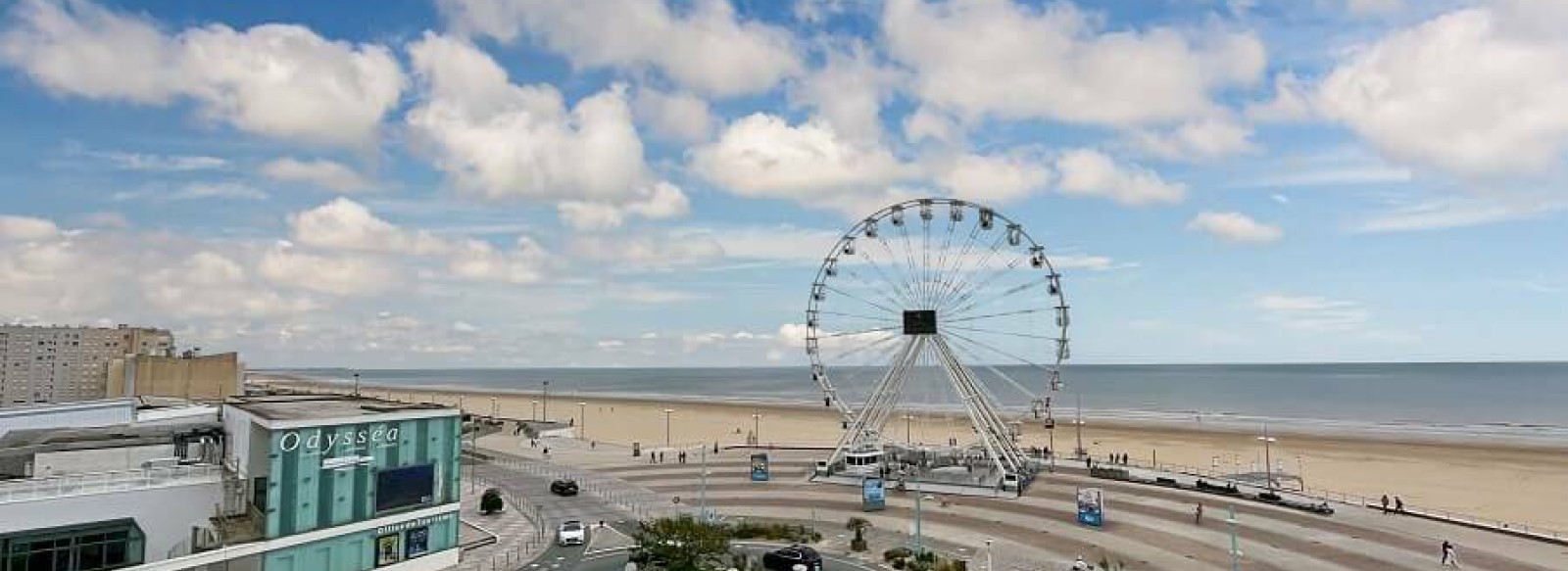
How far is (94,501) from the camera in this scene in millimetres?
27953

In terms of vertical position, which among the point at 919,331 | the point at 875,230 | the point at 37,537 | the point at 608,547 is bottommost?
the point at 608,547

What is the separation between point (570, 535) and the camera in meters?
41.2

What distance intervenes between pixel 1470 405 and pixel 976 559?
15114 cm

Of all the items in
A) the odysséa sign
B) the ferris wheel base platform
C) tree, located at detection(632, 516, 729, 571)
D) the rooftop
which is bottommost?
the ferris wheel base platform

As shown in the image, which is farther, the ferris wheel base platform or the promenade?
the ferris wheel base platform

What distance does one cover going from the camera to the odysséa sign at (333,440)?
30.5 meters

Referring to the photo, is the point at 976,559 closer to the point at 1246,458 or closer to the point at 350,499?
the point at 350,499

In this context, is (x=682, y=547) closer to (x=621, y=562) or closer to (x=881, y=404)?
(x=621, y=562)

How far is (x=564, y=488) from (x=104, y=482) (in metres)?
28.7

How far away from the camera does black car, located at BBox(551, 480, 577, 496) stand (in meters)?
55.2

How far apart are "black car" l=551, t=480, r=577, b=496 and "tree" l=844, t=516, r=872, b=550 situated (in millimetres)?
18601

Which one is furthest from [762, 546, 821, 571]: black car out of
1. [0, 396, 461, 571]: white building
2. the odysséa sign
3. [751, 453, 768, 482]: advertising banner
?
[751, 453, 768, 482]: advertising banner

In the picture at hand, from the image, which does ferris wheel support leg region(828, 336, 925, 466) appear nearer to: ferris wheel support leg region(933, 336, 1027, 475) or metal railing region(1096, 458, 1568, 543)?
ferris wheel support leg region(933, 336, 1027, 475)

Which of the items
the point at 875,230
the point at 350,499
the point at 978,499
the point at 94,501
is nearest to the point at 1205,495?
the point at 978,499
